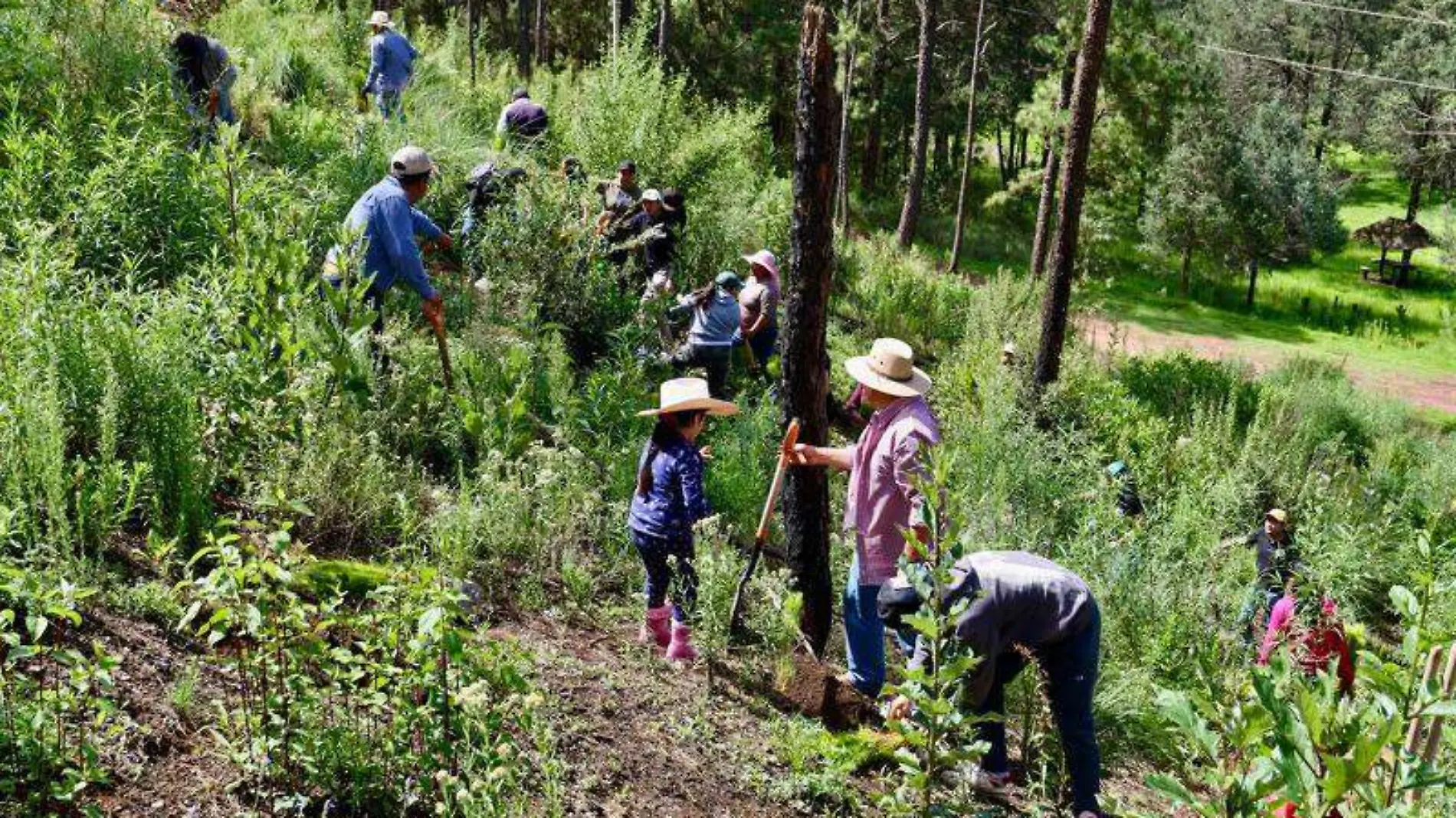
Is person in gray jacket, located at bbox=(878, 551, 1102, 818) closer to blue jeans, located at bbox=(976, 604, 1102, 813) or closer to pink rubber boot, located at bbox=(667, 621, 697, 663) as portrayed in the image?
blue jeans, located at bbox=(976, 604, 1102, 813)

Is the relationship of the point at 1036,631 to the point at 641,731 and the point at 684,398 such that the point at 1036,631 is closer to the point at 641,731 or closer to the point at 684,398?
the point at 641,731

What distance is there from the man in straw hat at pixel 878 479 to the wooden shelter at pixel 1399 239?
126ft

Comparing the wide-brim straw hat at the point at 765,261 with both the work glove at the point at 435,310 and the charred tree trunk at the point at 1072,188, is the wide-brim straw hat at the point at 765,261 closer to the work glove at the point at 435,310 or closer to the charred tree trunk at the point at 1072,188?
the work glove at the point at 435,310

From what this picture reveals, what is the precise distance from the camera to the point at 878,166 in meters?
42.8

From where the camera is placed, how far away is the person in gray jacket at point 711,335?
386 inches

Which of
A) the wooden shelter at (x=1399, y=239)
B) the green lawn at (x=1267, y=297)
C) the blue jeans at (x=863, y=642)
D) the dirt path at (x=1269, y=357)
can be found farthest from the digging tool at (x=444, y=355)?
the wooden shelter at (x=1399, y=239)

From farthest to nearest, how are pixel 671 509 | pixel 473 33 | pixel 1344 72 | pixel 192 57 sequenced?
pixel 473 33, pixel 1344 72, pixel 192 57, pixel 671 509

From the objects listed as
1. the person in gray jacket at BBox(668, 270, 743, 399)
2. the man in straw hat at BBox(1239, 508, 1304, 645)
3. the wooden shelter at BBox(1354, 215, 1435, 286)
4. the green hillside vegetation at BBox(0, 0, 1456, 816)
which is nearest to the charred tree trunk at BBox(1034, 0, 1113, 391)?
the green hillside vegetation at BBox(0, 0, 1456, 816)

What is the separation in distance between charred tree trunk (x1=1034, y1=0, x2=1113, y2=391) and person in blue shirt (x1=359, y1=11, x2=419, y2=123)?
7.71 meters

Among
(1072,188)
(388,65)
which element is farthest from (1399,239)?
(388,65)

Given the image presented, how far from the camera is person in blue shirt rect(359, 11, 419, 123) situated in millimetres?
12492

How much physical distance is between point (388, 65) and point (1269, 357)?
22224mm

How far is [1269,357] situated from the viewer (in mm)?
27516

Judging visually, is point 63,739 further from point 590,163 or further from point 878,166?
point 878,166
